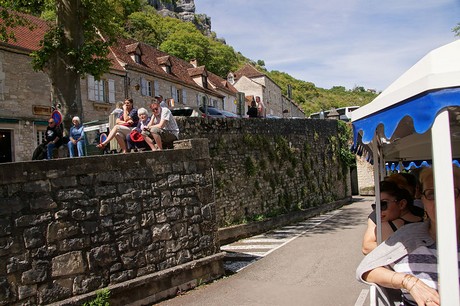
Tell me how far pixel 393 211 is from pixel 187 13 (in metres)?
120

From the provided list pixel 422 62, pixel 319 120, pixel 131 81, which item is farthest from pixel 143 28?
pixel 422 62

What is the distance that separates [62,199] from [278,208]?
1305 centimetres

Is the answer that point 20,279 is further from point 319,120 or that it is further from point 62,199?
point 319,120

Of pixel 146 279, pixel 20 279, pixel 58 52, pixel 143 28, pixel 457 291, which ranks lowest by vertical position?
pixel 146 279

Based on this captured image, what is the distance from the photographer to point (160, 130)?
877cm

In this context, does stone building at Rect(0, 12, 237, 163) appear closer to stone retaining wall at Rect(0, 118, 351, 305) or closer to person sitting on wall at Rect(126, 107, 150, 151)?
person sitting on wall at Rect(126, 107, 150, 151)

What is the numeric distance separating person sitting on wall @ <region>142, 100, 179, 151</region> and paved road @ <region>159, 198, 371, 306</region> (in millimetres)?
3047

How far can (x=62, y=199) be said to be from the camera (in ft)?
19.8

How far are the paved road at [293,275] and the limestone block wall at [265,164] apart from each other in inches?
68.3

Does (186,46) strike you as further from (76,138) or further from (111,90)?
(76,138)

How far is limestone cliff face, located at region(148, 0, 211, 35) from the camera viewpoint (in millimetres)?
104812

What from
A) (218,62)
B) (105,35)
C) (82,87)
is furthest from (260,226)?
(218,62)

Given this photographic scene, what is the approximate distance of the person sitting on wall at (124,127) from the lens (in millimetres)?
9016

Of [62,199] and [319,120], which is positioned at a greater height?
[319,120]
